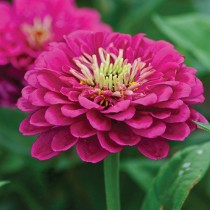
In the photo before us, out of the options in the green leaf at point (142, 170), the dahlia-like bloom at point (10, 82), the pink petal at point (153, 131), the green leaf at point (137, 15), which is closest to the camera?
the pink petal at point (153, 131)

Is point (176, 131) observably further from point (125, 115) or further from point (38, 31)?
point (38, 31)

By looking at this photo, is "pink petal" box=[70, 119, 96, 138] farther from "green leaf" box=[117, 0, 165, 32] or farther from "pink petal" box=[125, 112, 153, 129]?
"green leaf" box=[117, 0, 165, 32]

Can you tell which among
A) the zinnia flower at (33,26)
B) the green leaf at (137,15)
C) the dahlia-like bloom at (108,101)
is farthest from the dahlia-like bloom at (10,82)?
the green leaf at (137,15)

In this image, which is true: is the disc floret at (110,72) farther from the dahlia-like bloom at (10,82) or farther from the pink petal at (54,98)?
the dahlia-like bloom at (10,82)

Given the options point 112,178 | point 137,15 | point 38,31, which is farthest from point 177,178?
point 137,15

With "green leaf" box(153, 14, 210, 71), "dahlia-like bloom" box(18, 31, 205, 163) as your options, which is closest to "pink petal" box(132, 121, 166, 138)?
"dahlia-like bloom" box(18, 31, 205, 163)

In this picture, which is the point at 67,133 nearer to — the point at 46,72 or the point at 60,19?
the point at 46,72
